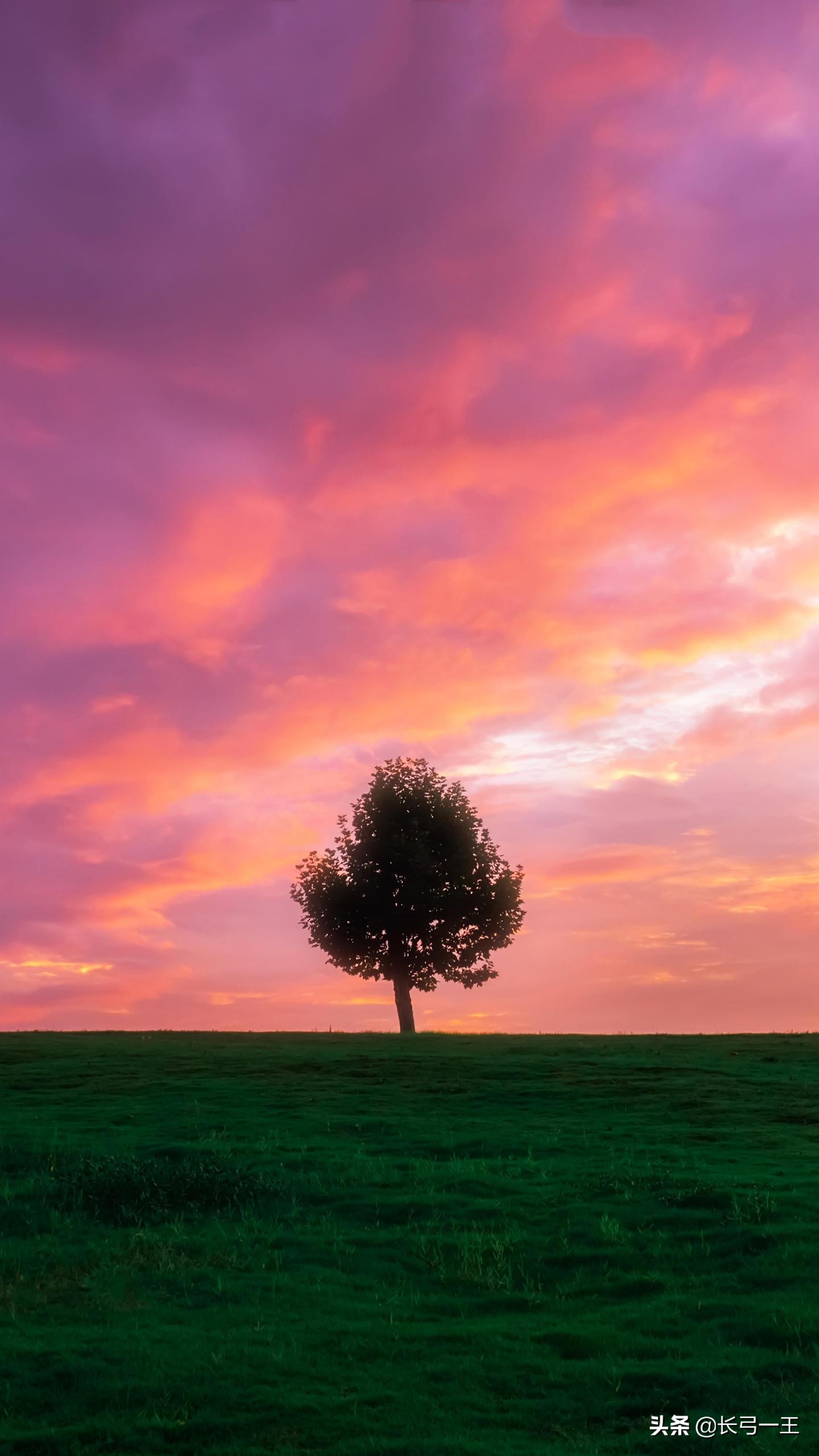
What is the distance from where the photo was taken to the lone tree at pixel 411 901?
74188 millimetres

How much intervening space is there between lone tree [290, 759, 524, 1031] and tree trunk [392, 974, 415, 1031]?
0.18ft

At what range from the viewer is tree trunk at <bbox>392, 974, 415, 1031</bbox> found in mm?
74125

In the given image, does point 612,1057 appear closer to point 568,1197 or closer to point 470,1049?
point 470,1049

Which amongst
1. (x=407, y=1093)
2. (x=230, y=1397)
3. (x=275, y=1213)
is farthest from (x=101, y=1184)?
(x=407, y=1093)

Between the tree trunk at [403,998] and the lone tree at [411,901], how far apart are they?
5 centimetres

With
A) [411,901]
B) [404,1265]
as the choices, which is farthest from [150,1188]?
[411,901]

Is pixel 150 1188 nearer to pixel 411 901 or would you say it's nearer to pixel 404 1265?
pixel 404 1265

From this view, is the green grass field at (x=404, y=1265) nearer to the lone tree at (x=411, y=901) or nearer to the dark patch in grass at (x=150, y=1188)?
the dark patch in grass at (x=150, y=1188)

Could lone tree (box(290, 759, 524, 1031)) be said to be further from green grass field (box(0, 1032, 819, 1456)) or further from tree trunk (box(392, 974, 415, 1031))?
green grass field (box(0, 1032, 819, 1456))

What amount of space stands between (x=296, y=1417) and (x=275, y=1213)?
11.7m

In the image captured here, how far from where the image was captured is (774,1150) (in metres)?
32.2

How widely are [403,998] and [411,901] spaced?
21.8ft

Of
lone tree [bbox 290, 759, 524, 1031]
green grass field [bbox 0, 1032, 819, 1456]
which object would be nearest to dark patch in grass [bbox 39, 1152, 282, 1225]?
green grass field [bbox 0, 1032, 819, 1456]

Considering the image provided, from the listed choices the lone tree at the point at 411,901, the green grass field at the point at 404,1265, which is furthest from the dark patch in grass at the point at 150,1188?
the lone tree at the point at 411,901
